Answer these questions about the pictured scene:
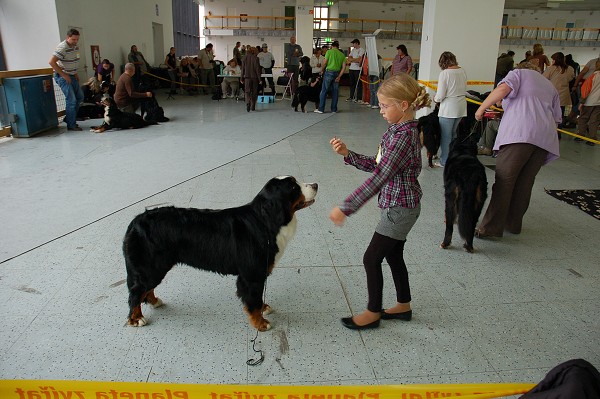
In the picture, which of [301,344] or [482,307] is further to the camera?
[482,307]

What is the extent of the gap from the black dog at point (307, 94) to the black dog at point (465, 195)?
28.6ft

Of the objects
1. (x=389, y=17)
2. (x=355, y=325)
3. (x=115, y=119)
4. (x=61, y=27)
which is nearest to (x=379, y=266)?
(x=355, y=325)

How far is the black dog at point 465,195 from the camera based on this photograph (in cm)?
371

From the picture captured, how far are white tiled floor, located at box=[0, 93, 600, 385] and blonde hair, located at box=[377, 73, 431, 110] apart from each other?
144cm

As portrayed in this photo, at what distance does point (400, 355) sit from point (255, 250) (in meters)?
1.06

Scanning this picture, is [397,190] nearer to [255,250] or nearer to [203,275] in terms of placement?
[255,250]

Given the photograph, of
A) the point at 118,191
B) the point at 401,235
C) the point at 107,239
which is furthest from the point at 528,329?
the point at 118,191

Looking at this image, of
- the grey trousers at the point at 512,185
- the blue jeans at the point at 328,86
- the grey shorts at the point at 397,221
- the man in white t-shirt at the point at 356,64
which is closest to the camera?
the grey shorts at the point at 397,221

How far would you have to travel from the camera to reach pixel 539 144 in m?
3.85

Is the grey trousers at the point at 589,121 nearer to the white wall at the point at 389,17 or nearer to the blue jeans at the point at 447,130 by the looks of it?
the blue jeans at the point at 447,130

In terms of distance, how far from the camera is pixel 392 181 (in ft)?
8.03

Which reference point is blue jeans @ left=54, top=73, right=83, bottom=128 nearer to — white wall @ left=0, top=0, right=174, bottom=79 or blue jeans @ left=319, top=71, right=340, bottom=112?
white wall @ left=0, top=0, right=174, bottom=79

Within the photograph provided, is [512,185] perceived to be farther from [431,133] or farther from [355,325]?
[431,133]

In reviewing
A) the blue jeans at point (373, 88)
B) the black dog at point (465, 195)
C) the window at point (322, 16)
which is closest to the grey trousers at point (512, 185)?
the black dog at point (465, 195)
